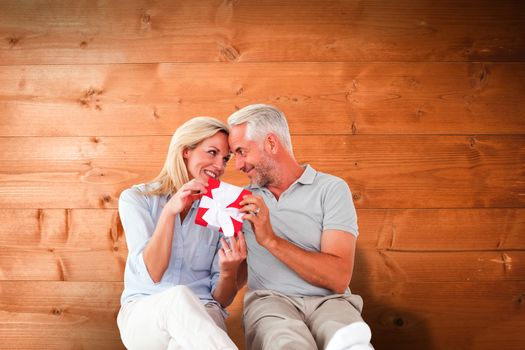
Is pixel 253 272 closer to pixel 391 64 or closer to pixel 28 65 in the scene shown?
pixel 391 64

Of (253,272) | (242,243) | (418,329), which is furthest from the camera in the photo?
(418,329)

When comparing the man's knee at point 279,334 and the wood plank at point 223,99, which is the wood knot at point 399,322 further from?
the man's knee at point 279,334

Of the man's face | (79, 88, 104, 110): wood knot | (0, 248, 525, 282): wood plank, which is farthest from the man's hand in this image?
(79, 88, 104, 110): wood knot

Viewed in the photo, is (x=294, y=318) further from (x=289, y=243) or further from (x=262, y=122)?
(x=262, y=122)

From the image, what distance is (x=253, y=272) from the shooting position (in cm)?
186

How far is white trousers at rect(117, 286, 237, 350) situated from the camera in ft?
4.54

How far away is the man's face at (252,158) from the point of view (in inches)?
74.8

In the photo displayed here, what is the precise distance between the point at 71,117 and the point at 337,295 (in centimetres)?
135

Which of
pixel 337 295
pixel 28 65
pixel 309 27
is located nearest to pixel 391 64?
pixel 309 27

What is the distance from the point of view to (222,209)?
170cm

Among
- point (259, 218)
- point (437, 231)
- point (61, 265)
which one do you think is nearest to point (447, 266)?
point (437, 231)

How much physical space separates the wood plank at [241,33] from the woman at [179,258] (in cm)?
62

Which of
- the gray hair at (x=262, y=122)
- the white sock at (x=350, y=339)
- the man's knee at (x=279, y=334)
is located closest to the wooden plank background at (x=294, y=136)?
the gray hair at (x=262, y=122)

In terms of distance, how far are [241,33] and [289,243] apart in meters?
1.07
